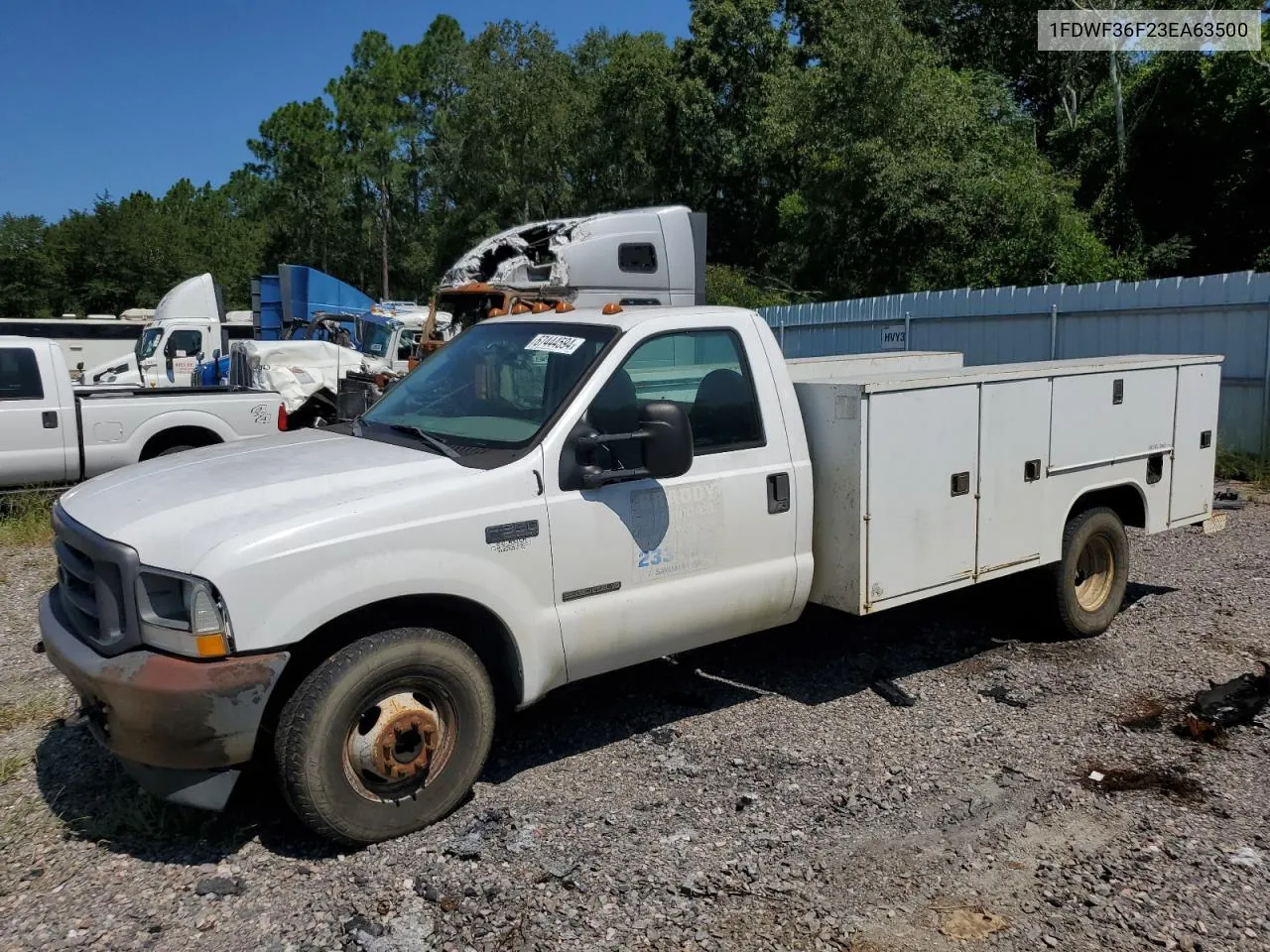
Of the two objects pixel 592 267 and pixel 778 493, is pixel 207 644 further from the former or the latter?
pixel 592 267

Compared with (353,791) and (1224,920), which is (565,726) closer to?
(353,791)

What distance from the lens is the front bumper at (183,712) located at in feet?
11.4

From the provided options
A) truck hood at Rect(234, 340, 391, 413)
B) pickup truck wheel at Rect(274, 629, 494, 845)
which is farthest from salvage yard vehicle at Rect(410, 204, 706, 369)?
pickup truck wheel at Rect(274, 629, 494, 845)

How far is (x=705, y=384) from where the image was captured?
16.0 feet

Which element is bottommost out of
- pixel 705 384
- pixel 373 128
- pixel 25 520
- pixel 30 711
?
pixel 30 711

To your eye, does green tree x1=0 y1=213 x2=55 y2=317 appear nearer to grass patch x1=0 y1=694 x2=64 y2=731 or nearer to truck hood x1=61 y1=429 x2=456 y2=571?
grass patch x1=0 y1=694 x2=64 y2=731

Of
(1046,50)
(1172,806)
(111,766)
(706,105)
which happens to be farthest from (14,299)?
(1172,806)

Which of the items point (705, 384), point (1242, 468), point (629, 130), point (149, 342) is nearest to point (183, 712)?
point (705, 384)

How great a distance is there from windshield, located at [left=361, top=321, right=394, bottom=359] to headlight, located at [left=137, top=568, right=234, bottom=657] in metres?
16.4

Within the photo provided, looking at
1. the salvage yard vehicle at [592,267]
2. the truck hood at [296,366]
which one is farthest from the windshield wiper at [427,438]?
the truck hood at [296,366]

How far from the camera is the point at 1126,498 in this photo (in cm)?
661

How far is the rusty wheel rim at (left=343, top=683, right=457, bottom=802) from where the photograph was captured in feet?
12.6

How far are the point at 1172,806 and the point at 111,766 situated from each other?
4485 millimetres

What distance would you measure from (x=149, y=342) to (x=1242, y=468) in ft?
67.9
